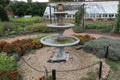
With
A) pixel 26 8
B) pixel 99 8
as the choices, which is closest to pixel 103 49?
pixel 99 8

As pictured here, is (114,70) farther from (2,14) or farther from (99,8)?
(2,14)

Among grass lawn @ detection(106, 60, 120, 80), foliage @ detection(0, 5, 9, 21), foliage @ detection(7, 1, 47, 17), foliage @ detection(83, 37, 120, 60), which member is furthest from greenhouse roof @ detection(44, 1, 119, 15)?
grass lawn @ detection(106, 60, 120, 80)

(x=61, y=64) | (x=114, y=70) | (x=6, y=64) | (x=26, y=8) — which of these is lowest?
(x=114, y=70)

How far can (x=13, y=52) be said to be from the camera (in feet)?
25.9

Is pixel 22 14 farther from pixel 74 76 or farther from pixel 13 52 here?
pixel 74 76

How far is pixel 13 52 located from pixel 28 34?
6.07m

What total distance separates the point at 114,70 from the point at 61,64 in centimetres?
235

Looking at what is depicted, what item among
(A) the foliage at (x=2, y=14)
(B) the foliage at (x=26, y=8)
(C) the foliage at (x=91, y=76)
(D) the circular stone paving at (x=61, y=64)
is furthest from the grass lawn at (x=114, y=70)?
(B) the foliage at (x=26, y=8)

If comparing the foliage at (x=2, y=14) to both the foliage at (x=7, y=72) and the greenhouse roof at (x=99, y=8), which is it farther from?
the foliage at (x=7, y=72)

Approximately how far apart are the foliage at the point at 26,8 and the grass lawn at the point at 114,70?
20603 mm

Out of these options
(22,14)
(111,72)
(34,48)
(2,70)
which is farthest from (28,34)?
(22,14)

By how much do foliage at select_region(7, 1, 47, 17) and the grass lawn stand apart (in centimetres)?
2060

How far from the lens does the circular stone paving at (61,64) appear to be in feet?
19.1

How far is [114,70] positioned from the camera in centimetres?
620
